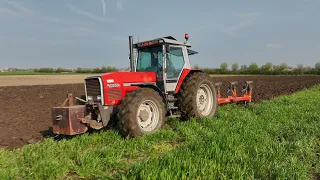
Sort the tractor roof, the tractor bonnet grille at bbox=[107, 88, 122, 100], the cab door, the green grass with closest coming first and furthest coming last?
the green grass
the tractor bonnet grille at bbox=[107, 88, 122, 100]
the tractor roof
the cab door

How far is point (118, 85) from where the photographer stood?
21.5ft

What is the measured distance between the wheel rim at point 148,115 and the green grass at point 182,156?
426 mm

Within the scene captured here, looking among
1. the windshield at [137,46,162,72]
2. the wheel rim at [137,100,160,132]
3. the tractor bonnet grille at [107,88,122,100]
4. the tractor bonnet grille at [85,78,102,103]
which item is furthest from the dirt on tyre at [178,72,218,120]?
the tractor bonnet grille at [85,78,102,103]

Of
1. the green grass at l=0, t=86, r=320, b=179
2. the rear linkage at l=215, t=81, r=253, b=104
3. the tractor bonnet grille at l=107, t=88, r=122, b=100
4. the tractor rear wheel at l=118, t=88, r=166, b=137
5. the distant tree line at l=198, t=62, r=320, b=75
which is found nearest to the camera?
the green grass at l=0, t=86, r=320, b=179

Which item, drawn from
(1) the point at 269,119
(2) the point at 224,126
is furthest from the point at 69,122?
(1) the point at 269,119

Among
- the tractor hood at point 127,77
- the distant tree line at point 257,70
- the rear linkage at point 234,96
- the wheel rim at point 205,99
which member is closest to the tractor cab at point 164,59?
the tractor hood at point 127,77

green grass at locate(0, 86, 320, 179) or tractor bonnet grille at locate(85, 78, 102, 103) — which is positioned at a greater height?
tractor bonnet grille at locate(85, 78, 102, 103)

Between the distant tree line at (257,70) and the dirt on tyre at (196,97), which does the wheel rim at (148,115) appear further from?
the distant tree line at (257,70)

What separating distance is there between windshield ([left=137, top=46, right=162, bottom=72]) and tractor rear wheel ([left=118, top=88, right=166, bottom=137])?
116cm

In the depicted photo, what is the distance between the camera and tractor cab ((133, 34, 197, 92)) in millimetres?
7328

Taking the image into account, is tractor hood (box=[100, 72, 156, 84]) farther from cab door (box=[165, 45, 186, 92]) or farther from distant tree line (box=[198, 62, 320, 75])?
distant tree line (box=[198, 62, 320, 75])

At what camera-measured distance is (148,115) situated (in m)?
6.59

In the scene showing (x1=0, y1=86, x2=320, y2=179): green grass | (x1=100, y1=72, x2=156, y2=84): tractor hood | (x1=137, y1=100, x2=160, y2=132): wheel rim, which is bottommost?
(x1=0, y1=86, x2=320, y2=179): green grass

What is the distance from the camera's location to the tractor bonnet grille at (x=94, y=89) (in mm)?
6463
